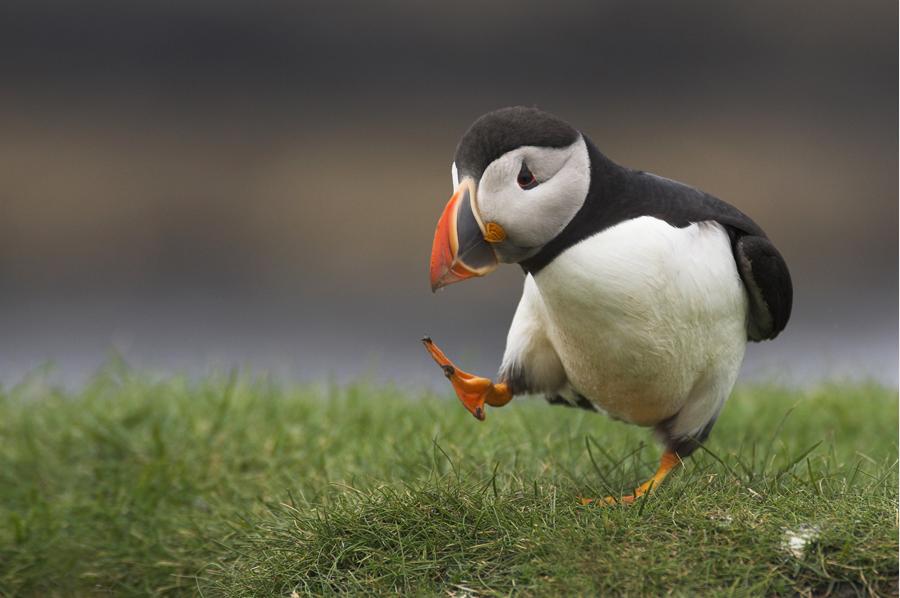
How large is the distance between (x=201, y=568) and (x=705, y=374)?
1.69m

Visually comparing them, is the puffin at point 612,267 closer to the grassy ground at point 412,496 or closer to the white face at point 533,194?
the white face at point 533,194

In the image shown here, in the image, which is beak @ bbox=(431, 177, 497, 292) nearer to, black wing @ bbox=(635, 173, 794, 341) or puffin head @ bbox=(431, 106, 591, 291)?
puffin head @ bbox=(431, 106, 591, 291)

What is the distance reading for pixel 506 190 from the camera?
10.0 feet

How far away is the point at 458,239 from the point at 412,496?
0.76 metres

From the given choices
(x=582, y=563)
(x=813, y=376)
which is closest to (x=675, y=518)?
(x=582, y=563)

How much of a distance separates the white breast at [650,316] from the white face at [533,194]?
0.10m

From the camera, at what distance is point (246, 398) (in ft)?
17.1

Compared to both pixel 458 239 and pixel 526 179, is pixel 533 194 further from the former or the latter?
pixel 458 239

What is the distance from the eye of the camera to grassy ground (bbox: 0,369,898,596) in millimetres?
2838

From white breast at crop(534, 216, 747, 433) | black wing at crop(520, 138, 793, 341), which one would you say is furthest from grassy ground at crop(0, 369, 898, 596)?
black wing at crop(520, 138, 793, 341)

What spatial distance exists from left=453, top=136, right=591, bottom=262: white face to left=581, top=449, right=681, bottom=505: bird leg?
73 centimetres

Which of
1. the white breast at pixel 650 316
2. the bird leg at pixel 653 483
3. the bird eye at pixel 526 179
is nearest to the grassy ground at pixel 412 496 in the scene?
the bird leg at pixel 653 483

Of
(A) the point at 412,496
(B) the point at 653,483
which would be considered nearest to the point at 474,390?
(A) the point at 412,496

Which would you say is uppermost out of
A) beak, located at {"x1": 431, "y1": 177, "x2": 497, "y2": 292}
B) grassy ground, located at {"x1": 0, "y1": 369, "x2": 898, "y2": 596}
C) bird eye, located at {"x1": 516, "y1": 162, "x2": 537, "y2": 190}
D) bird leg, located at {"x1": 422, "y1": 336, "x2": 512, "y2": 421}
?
bird eye, located at {"x1": 516, "y1": 162, "x2": 537, "y2": 190}
